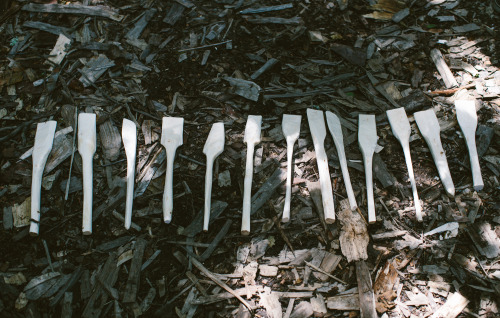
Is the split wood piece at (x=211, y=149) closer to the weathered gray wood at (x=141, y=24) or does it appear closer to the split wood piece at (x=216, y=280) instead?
the split wood piece at (x=216, y=280)

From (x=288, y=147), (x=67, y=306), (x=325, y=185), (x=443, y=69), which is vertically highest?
(x=443, y=69)

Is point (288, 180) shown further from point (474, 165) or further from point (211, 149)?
point (474, 165)

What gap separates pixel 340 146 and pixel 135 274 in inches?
68.2

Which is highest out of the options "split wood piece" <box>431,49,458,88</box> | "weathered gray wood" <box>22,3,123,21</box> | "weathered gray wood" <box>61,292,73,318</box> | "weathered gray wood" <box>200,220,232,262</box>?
"weathered gray wood" <box>22,3,123,21</box>

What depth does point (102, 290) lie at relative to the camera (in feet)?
7.57

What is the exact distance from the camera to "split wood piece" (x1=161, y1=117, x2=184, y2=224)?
2516 millimetres

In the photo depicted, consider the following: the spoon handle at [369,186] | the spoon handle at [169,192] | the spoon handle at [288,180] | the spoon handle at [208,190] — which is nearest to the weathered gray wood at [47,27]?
the spoon handle at [169,192]

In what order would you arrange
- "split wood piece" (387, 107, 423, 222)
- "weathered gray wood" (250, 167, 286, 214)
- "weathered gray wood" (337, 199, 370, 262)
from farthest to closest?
1. "split wood piece" (387, 107, 423, 222)
2. "weathered gray wood" (250, 167, 286, 214)
3. "weathered gray wood" (337, 199, 370, 262)

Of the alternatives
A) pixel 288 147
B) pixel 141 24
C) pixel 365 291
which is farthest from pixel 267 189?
pixel 141 24

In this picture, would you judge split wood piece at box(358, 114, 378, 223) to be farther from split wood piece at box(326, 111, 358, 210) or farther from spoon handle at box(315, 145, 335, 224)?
spoon handle at box(315, 145, 335, 224)

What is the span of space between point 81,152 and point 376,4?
3.10 m

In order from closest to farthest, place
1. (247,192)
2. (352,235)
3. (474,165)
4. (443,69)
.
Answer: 1. (352,235)
2. (247,192)
3. (474,165)
4. (443,69)

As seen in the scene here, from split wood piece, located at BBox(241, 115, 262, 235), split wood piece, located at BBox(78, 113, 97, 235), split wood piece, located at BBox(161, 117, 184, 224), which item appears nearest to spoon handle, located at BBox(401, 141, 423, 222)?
split wood piece, located at BBox(241, 115, 262, 235)

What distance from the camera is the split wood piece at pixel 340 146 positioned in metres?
2.59
